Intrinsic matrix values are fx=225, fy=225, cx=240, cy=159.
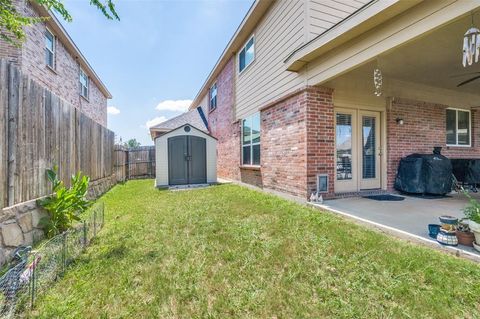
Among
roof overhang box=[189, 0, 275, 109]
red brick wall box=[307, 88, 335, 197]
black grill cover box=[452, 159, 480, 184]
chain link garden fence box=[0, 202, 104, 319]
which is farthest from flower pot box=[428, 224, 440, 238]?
roof overhang box=[189, 0, 275, 109]

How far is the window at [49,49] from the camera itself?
823cm

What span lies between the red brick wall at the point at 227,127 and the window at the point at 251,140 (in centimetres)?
46

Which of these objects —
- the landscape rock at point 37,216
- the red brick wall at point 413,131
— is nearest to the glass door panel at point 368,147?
the red brick wall at point 413,131

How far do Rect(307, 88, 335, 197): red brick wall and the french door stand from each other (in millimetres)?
521

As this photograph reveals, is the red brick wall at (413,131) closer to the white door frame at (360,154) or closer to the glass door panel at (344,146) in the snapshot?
the white door frame at (360,154)

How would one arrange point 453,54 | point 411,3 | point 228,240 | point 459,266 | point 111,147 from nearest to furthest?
point 459,266, point 411,3, point 228,240, point 453,54, point 111,147

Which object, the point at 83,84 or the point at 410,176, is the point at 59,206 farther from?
the point at 83,84

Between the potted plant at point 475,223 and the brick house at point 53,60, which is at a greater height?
the brick house at point 53,60

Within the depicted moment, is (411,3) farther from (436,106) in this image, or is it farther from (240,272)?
(436,106)

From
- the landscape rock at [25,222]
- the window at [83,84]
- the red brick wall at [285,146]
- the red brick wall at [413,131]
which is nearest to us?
the landscape rock at [25,222]

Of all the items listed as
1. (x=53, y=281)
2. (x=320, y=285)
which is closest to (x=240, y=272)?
(x=320, y=285)

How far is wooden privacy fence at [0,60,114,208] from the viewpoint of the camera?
8.42 ft

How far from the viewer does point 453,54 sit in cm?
451

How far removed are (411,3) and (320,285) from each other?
359cm
